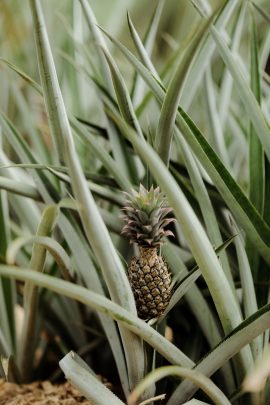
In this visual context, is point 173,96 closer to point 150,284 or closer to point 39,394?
point 150,284

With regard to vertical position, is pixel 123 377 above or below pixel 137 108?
below

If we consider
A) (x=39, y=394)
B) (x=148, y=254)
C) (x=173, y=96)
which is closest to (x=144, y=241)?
(x=148, y=254)

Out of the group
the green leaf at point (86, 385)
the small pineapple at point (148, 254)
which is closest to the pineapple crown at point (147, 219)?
the small pineapple at point (148, 254)

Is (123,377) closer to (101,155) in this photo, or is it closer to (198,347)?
(198,347)

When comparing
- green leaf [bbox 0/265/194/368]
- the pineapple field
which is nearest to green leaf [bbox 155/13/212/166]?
the pineapple field

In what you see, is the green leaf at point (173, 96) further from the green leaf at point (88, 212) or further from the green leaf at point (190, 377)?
the green leaf at point (190, 377)

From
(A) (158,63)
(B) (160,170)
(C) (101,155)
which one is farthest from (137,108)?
(A) (158,63)

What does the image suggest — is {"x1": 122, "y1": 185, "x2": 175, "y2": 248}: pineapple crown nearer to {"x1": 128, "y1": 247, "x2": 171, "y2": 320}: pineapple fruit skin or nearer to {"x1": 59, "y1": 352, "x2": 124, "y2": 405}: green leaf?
{"x1": 128, "y1": 247, "x2": 171, "y2": 320}: pineapple fruit skin
